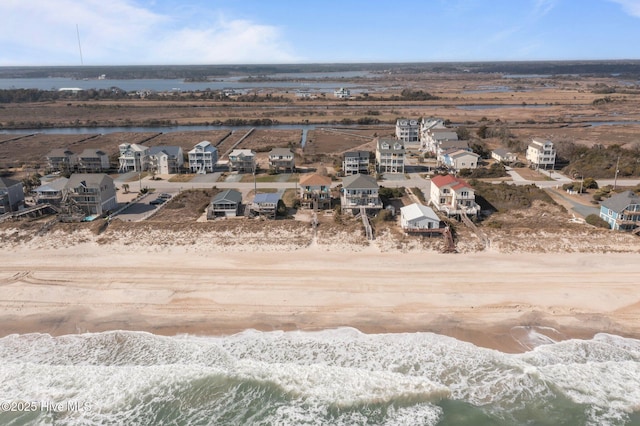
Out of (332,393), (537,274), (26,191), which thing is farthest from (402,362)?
(26,191)

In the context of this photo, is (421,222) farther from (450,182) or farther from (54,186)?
(54,186)

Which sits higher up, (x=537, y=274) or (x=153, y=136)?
(x=153, y=136)

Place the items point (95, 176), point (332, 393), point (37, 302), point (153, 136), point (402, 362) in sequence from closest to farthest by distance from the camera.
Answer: point (332, 393) → point (402, 362) → point (37, 302) → point (95, 176) → point (153, 136)

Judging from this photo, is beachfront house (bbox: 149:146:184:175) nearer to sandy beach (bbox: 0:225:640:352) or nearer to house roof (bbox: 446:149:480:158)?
sandy beach (bbox: 0:225:640:352)

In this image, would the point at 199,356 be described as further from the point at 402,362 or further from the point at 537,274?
the point at 537,274

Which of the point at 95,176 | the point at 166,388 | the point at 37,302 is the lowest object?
the point at 166,388

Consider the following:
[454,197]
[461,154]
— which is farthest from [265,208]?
[461,154]

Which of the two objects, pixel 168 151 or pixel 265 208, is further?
pixel 168 151

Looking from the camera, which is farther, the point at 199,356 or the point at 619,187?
the point at 619,187
